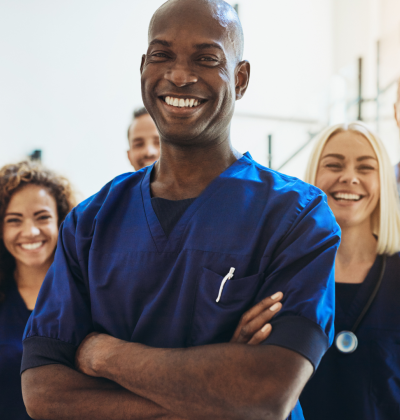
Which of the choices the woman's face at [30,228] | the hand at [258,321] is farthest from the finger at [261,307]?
the woman's face at [30,228]

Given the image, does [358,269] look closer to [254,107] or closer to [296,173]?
[296,173]

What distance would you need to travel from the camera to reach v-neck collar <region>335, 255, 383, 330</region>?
1.34 m

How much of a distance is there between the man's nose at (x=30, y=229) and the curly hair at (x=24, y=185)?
3.7 inches

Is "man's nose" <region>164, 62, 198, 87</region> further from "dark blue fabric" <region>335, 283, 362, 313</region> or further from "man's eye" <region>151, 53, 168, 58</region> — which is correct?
"dark blue fabric" <region>335, 283, 362, 313</region>

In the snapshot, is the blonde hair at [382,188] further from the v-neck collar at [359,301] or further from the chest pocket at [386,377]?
the chest pocket at [386,377]

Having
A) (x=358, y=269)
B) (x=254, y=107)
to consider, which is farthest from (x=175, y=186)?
(x=254, y=107)

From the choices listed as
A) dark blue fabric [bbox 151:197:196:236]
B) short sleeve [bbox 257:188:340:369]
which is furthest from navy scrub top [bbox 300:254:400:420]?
dark blue fabric [bbox 151:197:196:236]

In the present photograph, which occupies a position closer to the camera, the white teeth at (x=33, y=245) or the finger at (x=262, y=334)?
the finger at (x=262, y=334)

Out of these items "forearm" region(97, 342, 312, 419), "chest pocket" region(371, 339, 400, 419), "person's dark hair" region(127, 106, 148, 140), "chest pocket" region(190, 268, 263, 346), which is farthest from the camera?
"person's dark hair" region(127, 106, 148, 140)

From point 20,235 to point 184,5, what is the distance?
3.27 ft

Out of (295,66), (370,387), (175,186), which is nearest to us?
(175,186)

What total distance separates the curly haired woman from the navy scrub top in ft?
2.93

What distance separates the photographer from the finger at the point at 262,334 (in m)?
0.80

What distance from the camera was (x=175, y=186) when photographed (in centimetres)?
99
